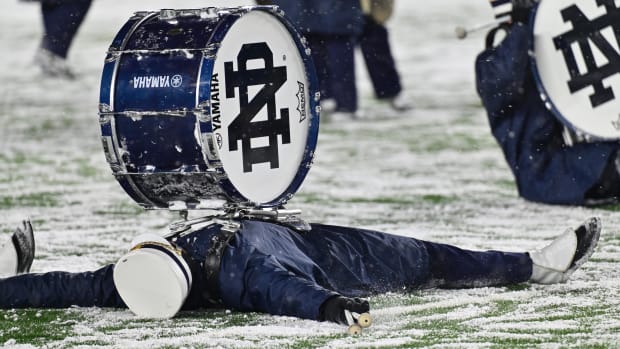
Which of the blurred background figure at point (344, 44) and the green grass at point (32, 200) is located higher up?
the blurred background figure at point (344, 44)

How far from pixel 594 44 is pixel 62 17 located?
5.62m

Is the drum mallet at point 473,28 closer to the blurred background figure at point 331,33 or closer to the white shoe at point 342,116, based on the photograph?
the blurred background figure at point 331,33

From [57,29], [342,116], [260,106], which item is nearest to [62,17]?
[57,29]

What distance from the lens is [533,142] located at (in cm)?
673

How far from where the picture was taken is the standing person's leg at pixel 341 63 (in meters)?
9.87

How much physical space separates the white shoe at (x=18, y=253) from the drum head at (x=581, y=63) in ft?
8.38

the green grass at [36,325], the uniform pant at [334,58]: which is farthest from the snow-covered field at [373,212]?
the uniform pant at [334,58]

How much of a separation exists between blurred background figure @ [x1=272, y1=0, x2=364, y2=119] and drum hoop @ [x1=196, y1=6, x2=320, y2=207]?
183 inches

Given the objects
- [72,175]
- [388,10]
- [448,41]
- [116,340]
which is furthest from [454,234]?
[448,41]

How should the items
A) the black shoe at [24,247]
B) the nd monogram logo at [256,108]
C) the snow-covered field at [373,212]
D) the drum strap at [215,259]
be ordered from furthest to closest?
the black shoe at [24,247] → the nd monogram logo at [256,108] → the drum strap at [215,259] → the snow-covered field at [373,212]

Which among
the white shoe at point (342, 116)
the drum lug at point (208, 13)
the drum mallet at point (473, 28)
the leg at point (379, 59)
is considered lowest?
the white shoe at point (342, 116)

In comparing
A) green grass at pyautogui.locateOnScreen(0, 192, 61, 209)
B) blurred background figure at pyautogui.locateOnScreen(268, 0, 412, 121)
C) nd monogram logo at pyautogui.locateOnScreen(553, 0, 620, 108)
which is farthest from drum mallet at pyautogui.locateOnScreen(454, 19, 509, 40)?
blurred background figure at pyautogui.locateOnScreen(268, 0, 412, 121)

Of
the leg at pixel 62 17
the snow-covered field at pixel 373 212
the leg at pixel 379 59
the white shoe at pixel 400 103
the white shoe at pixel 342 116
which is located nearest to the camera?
the snow-covered field at pixel 373 212

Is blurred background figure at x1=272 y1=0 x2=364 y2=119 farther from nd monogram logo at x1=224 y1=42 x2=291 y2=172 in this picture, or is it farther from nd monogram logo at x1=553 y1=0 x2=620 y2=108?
nd monogram logo at x1=224 y1=42 x2=291 y2=172
